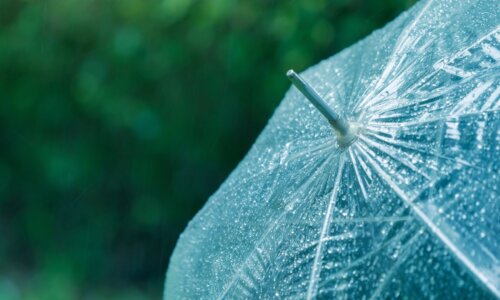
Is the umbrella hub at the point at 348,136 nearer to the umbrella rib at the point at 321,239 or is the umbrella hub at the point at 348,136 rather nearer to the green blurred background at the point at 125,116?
the umbrella rib at the point at 321,239

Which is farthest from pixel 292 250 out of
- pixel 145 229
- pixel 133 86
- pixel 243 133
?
pixel 145 229

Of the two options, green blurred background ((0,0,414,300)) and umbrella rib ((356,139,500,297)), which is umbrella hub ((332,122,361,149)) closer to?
umbrella rib ((356,139,500,297))

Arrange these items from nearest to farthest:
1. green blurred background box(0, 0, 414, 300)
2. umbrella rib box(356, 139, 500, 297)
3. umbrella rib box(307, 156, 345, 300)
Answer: umbrella rib box(356, 139, 500, 297) → umbrella rib box(307, 156, 345, 300) → green blurred background box(0, 0, 414, 300)

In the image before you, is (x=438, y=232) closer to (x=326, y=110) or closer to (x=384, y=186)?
(x=384, y=186)

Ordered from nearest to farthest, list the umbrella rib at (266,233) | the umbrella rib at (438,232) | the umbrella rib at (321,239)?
1. the umbrella rib at (438,232)
2. the umbrella rib at (321,239)
3. the umbrella rib at (266,233)

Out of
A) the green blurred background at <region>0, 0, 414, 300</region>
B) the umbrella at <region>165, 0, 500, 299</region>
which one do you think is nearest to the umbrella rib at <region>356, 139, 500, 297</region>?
the umbrella at <region>165, 0, 500, 299</region>

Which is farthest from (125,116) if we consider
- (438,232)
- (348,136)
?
(438,232)

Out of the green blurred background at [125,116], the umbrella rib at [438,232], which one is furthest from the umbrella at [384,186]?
the green blurred background at [125,116]
